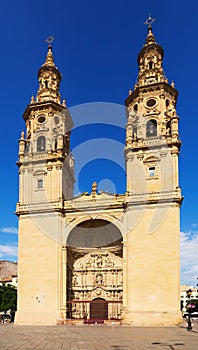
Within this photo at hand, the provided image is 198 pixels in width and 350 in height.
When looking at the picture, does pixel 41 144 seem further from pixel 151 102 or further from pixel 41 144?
pixel 151 102

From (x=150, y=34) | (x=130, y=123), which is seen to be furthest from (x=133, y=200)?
(x=150, y=34)

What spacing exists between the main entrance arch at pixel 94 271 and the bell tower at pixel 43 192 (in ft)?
7.32

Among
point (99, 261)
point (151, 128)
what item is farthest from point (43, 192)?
point (151, 128)

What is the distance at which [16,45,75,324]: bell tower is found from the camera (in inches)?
1324

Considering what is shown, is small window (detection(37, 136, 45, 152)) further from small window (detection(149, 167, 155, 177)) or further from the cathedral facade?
small window (detection(149, 167, 155, 177))

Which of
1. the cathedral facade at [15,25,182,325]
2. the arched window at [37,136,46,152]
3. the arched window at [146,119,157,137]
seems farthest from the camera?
the arched window at [37,136,46,152]

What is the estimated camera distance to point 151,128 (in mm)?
36281

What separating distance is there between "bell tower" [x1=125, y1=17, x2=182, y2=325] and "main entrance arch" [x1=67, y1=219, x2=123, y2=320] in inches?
144

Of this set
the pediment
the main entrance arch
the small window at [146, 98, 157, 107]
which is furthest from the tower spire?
the pediment

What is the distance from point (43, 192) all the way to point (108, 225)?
22.1 ft

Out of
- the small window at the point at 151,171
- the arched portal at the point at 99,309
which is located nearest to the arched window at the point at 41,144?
the small window at the point at 151,171

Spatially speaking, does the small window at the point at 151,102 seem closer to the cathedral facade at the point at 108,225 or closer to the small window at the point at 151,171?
the cathedral facade at the point at 108,225

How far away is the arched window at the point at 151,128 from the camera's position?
3594 centimetres

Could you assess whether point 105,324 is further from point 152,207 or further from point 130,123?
point 130,123
